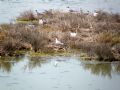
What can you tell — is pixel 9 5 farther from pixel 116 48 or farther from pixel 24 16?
pixel 116 48

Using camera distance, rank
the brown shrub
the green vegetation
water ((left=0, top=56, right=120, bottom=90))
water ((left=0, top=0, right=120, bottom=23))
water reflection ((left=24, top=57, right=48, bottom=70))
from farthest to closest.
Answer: water ((left=0, top=0, right=120, bottom=23)) → the brown shrub → the green vegetation → water reflection ((left=24, top=57, right=48, bottom=70)) → water ((left=0, top=56, right=120, bottom=90))

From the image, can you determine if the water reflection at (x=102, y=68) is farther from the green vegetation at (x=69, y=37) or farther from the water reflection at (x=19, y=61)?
the water reflection at (x=19, y=61)

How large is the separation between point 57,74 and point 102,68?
73.9 inches

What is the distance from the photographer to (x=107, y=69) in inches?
689

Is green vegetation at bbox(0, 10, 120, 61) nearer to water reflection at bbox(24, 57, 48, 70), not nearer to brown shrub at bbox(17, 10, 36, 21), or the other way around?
water reflection at bbox(24, 57, 48, 70)

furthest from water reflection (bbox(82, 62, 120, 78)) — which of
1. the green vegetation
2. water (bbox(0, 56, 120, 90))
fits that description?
the green vegetation

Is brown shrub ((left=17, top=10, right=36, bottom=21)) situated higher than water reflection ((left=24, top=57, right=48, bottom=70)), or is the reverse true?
brown shrub ((left=17, top=10, right=36, bottom=21))

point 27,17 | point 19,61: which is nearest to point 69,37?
point 19,61

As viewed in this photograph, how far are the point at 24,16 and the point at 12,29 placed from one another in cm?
732

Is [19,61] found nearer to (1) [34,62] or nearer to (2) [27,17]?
(1) [34,62]

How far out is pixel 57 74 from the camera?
16469mm

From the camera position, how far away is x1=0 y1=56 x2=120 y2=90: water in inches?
593

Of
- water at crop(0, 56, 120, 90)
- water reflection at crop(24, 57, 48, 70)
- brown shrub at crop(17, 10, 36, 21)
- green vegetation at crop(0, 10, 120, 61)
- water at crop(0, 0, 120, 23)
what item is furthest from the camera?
water at crop(0, 0, 120, 23)

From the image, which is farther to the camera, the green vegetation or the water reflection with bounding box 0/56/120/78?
the green vegetation
